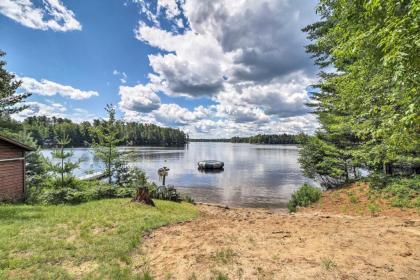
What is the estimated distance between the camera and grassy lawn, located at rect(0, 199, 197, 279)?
4.59m

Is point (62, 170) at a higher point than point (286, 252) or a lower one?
higher

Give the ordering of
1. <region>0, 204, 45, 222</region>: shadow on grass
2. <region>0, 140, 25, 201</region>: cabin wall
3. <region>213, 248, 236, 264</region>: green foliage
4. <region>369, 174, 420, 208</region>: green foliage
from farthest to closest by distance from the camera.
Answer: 1. <region>0, 140, 25, 201</region>: cabin wall
2. <region>369, 174, 420, 208</region>: green foliage
3. <region>0, 204, 45, 222</region>: shadow on grass
4. <region>213, 248, 236, 264</region>: green foliage

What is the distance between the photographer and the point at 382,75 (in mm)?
5527

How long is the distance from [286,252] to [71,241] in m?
5.24

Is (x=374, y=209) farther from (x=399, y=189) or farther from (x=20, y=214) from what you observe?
(x=20, y=214)

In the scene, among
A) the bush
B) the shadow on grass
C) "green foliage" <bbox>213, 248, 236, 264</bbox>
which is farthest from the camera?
the bush

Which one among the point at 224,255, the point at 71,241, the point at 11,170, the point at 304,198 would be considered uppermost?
the point at 11,170

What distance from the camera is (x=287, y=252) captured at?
522cm

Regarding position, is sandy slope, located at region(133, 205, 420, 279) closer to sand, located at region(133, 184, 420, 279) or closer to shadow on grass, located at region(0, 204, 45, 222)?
sand, located at region(133, 184, 420, 279)

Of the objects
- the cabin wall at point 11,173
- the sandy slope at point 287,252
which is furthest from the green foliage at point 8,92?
the sandy slope at point 287,252

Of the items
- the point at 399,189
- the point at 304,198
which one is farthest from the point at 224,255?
the point at 304,198

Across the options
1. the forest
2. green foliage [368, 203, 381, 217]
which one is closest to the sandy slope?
the forest

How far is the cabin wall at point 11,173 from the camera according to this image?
40.7 feet

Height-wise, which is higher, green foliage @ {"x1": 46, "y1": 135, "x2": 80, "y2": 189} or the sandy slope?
green foliage @ {"x1": 46, "y1": 135, "x2": 80, "y2": 189}
